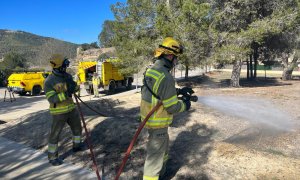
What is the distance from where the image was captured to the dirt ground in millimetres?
4469

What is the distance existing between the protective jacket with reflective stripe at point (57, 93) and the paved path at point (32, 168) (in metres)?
0.98

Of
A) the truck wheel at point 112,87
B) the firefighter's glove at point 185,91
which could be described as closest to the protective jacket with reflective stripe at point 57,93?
the firefighter's glove at point 185,91

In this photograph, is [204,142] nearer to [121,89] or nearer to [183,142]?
[183,142]

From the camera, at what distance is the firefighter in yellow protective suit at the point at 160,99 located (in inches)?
139

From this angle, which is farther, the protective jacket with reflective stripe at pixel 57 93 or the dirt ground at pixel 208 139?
the protective jacket with reflective stripe at pixel 57 93

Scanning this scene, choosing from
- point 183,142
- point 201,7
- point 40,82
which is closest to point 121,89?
point 40,82

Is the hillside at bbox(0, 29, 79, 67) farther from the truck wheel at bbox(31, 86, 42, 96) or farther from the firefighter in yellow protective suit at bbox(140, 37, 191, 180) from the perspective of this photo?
the firefighter in yellow protective suit at bbox(140, 37, 191, 180)

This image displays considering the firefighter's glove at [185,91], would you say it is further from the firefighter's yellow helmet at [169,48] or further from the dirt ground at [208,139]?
the dirt ground at [208,139]

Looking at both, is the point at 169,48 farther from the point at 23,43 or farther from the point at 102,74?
the point at 23,43

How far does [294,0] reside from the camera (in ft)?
56.0

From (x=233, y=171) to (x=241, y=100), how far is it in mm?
8460

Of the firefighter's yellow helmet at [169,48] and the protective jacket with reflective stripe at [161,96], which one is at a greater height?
the firefighter's yellow helmet at [169,48]

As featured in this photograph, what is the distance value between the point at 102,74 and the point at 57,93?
1462 cm

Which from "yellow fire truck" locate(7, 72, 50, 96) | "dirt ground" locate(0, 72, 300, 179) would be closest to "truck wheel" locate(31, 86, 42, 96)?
"yellow fire truck" locate(7, 72, 50, 96)
